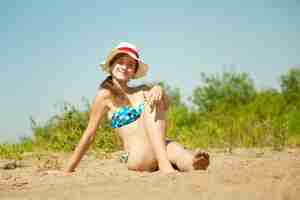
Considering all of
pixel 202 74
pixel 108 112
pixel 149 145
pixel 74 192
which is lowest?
pixel 74 192

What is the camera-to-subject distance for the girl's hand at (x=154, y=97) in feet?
13.5

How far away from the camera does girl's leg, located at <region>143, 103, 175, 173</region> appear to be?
399 centimetres

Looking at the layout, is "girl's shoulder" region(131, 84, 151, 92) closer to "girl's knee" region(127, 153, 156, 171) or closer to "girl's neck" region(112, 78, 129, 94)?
"girl's neck" region(112, 78, 129, 94)

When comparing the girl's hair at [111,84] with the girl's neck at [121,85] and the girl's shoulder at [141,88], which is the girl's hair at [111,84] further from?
the girl's shoulder at [141,88]

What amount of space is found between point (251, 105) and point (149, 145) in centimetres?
1502

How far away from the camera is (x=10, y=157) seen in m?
7.33

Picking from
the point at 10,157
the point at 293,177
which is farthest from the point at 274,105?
the point at 293,177

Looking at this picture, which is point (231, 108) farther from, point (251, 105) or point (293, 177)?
point (293, 177)

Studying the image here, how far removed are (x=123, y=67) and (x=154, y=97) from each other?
46 cm

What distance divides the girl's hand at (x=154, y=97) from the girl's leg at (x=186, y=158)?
0.38 meters

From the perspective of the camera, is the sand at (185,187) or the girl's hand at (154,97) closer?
the sand at (185,187)

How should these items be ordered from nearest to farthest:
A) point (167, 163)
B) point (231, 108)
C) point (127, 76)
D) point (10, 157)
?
point (167, 163)
point (127, 76)
point (10, 157)
point (231, 108)

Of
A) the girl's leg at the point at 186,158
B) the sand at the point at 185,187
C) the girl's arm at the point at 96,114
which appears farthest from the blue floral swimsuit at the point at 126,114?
the sand at the point at 185,187

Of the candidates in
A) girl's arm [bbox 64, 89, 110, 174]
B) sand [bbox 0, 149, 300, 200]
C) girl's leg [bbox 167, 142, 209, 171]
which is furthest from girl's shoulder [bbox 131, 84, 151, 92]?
sand [bbox 0, 149, 300, 200]
